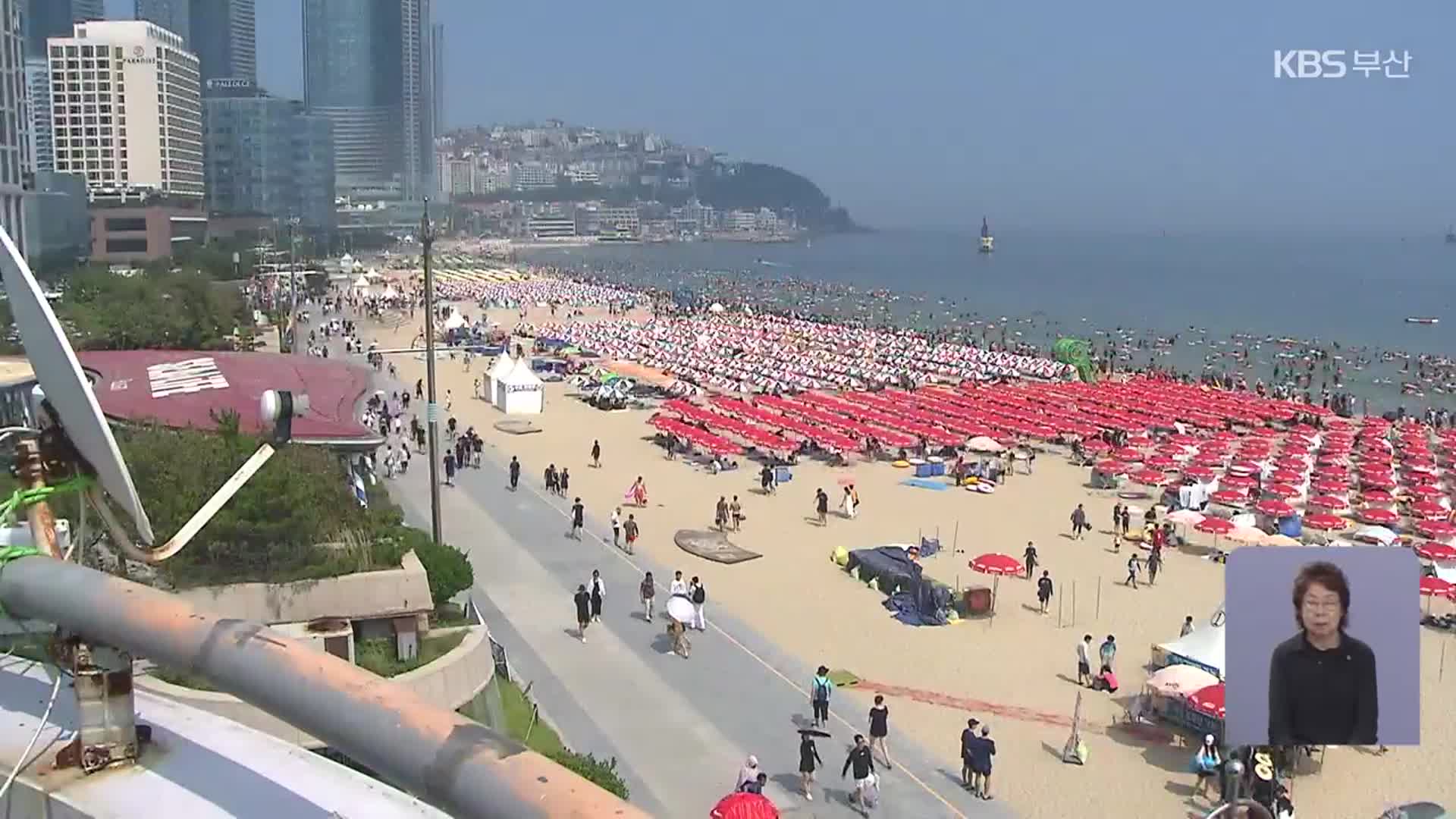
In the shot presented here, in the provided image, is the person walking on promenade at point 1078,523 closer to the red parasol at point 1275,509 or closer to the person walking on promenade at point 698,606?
the red parasol at point 1275,509

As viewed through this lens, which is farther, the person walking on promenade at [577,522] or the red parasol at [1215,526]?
the red parasol at [1215,526]

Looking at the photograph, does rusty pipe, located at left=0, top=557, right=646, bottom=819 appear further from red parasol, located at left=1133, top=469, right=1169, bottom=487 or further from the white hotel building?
the white hotel building

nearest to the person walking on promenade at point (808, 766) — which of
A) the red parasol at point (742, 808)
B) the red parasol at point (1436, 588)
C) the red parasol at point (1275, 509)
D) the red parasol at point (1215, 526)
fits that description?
the red parasol at point (742, 808)

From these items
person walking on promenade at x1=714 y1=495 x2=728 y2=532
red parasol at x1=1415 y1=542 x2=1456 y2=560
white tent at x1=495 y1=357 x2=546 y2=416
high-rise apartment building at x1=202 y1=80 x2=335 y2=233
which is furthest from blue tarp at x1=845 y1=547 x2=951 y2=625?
high-rise apartment building at x1=202 y1=80 x2=335 y2=233

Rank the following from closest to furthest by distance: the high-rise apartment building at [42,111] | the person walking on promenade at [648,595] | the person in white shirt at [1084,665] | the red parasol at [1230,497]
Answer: the person in white shirt at [1084,665] → the person walking on promenade at [648,595] → the red parasol at [1230,497] → the high-rise apartment building at [42,111]

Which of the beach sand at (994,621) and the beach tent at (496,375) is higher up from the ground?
the beach tent at (496,375)

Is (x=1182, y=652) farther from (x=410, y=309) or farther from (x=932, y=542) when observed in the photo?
(x=410, y=309)
